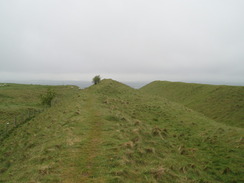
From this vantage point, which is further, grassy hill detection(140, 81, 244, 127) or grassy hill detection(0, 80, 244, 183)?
grassy hill detection(140, 81, 244, 127)

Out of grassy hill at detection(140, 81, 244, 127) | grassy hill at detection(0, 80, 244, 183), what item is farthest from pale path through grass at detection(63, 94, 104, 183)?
grassy hill at detection(140, 81, 244, 127)

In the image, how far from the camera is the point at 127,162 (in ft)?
30.1

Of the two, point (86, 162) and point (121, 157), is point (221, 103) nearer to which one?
point (121, 157)

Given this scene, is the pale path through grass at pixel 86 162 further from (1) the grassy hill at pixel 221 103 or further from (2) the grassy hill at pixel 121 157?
(1) the grassy hill at pixel 221 103

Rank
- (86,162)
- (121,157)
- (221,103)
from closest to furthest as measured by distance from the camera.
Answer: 1. (86,162)
2. (121,157)
3. (221,103)

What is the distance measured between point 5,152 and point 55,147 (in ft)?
28.2

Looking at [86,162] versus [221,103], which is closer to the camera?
[86,162]

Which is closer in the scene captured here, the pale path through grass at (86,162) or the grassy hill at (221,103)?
the pale path through grass at (86,162)

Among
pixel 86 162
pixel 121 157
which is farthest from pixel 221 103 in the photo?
pixel 86 162

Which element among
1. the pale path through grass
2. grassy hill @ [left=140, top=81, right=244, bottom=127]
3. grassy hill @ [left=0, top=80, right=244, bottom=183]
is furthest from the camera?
grassy hill @ [left=140, top=81, right=244, bottom=127]

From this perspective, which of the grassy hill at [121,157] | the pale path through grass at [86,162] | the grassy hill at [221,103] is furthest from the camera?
the grassy hill at [221,103]

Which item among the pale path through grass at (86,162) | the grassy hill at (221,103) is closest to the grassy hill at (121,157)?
the pale path through grass at (86,162)

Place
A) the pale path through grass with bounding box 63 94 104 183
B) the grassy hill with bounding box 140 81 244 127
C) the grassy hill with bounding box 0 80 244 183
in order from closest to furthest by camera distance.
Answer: the pale path through grass with bounding box 63 94 104 183 → the grassy hill with bounding box 0 80 244 183 → the grassy hill with bounding box 140 81 244 127

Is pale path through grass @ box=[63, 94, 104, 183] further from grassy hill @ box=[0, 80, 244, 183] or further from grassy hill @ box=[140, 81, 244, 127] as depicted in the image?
grassy hill @ box=[140, 81, 244, 127]
